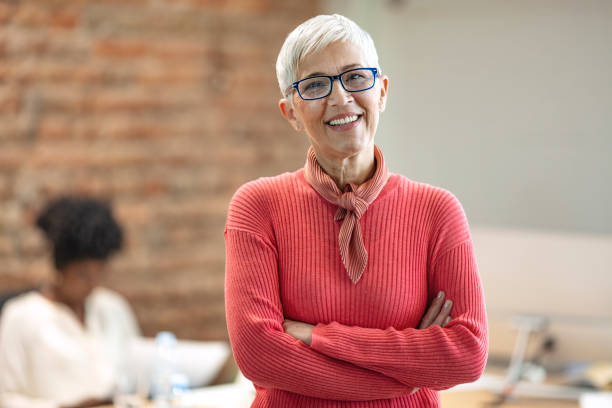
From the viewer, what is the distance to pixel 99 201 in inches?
110

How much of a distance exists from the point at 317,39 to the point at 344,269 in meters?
0.41

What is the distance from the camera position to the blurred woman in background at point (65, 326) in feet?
8.02

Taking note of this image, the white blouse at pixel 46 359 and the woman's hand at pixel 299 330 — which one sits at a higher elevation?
the woman's hand at pixel 299 330

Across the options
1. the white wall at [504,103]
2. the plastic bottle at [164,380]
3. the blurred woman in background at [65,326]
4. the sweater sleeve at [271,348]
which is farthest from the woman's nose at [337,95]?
the white wall at [504,103]

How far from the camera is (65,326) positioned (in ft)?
8.30

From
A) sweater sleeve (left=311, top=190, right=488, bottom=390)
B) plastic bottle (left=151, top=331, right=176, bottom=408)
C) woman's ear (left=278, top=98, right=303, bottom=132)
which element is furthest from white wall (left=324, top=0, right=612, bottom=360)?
woman's ear (left=278, top=98, right=303, bottom=132)

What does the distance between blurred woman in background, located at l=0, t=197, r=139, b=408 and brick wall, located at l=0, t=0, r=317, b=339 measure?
0.73m

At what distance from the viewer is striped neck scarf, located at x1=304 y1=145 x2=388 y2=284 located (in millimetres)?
1304

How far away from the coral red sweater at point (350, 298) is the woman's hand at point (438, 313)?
0.05ft

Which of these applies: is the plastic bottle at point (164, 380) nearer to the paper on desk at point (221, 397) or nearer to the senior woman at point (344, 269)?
the paper on desk at point (221, 397)

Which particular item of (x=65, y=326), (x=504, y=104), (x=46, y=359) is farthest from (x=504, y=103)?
(x=46, y=359)

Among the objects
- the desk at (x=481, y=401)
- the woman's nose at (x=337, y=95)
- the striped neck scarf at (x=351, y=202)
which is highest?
the woman's nose at (x=337, y=95)

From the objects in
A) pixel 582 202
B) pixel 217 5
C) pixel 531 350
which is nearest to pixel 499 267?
pixel 531 350

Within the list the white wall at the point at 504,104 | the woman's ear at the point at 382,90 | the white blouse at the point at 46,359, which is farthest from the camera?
the white wall at the point at 504,104
